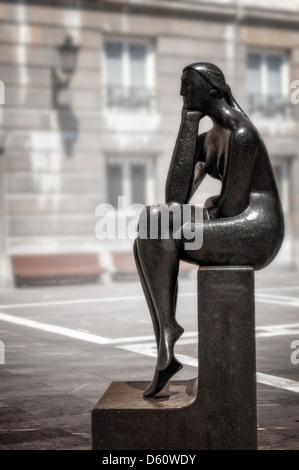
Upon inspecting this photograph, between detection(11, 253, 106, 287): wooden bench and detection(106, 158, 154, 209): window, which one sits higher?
detection(106, 158, 154, 209): window

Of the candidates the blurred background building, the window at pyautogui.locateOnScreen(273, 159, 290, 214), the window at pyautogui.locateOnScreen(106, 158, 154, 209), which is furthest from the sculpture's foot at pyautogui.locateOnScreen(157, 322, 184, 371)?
the window at pyautogui.locateOnScreen(273, 159, 290, 214)

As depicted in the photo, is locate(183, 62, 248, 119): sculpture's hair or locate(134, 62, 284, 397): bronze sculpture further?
locate(183, 62, 248, 119): sculpture's hair

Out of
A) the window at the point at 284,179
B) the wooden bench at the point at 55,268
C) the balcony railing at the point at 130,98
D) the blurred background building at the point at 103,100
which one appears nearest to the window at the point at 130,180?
the blurred background building at the point at 103,100

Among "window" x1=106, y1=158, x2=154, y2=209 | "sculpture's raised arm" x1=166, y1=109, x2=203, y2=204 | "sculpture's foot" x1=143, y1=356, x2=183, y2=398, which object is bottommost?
"window" x1=106, y1=158, x2=154, y2=209

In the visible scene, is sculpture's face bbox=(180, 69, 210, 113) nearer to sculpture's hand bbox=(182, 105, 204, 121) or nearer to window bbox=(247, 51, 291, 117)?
sculpture's hand bbox=(182, 105, 204, 121)

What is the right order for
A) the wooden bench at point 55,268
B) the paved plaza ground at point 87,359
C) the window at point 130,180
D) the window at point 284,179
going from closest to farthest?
the paved plaza ground at point 87,359
the wooden bench at point 55,268
the window at point 130,180
the window at point 284,179

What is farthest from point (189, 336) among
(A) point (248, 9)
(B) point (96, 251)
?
(A) point (248, 9)

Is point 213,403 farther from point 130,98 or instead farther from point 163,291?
point 130,98

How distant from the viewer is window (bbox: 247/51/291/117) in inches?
790

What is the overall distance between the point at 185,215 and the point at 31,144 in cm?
1354

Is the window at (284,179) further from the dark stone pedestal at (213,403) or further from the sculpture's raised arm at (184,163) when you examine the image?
the dark stone pedestal at (213,403)

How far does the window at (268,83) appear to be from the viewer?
20078mm

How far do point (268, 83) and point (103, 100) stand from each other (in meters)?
4.71

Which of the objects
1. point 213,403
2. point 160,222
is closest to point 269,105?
point 160,222
